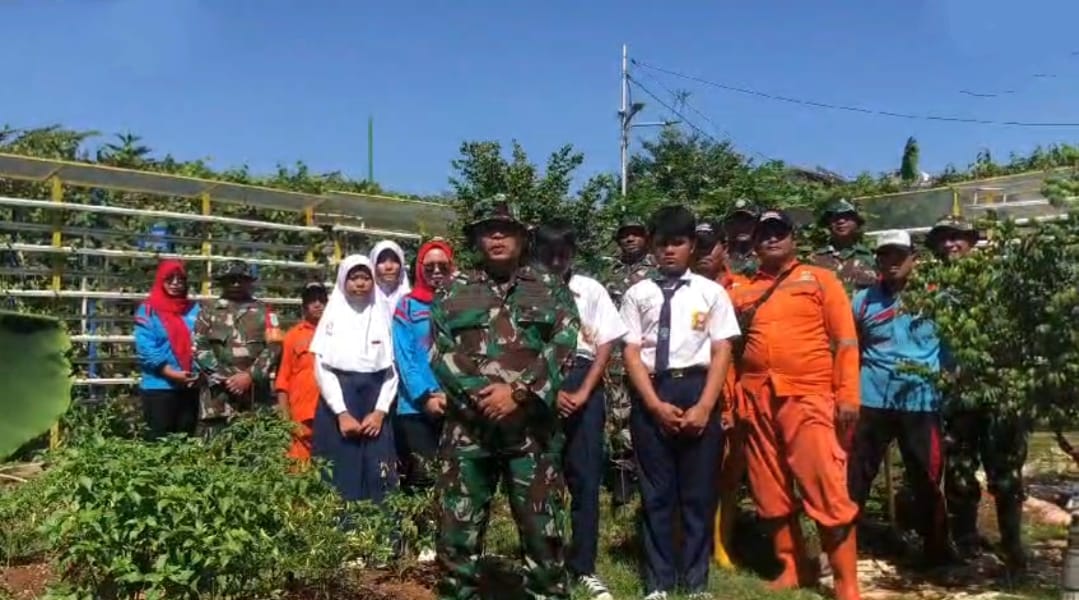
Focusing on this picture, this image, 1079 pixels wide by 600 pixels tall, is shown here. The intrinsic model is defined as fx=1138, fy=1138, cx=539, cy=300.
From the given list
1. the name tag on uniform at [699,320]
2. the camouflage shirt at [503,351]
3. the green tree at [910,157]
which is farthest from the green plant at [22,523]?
the green tree at [910,157]

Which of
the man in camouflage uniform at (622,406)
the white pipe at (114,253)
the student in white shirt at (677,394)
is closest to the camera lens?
the student in white shirt at (677,394)

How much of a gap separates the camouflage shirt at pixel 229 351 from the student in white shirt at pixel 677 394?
246 centimetres

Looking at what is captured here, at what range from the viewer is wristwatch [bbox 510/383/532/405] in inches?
174

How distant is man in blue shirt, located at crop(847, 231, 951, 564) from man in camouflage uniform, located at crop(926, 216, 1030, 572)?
0.58ft

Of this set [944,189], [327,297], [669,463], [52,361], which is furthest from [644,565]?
[944,189]

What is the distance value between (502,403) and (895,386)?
2.13 m

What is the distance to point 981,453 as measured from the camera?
5.73 meters

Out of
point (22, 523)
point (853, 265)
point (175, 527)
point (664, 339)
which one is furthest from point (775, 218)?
point (22, 523)

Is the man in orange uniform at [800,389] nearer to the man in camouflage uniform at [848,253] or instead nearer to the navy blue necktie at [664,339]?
the navy blue necktie at [664,339]

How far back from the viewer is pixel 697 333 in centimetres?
508

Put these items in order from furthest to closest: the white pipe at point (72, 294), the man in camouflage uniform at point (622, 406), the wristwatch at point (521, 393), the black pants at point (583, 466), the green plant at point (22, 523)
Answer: the white pipe at point (72, 294) → the man in camouflage uniform at point (622, 406) → the black pants at point (583, 466) → the green plant at point (22, 523) → the wristwatch at point (521, 393)

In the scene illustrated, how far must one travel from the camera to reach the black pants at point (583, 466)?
521cm

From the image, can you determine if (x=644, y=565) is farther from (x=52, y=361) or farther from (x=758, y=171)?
(x=758, y=171)

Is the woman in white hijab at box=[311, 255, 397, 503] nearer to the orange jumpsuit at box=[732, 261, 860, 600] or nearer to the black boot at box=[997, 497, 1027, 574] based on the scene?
the orange jumpsuit at box=[732, 261, 860, 600]
